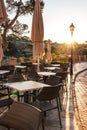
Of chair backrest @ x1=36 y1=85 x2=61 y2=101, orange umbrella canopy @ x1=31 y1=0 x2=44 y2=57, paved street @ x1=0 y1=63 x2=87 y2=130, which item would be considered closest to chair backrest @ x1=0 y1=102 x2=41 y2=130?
chair backrest @ x1=36 y1=85 x2=61 y2=101

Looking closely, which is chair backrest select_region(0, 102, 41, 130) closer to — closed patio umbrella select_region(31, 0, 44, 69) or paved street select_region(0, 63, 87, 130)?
paved street select_region(0, 63, 87, 130)

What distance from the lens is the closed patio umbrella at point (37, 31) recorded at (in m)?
8.22

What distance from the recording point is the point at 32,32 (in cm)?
852

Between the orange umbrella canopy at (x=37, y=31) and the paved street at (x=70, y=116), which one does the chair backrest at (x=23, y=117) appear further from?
the orange umbrella canopy at (x=37, y=31)

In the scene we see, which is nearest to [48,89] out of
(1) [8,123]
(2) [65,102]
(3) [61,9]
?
(1) [8,123]

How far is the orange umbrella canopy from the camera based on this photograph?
27.0ft

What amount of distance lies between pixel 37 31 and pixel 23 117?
5.66 m

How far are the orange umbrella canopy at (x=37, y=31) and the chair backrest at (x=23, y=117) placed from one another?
545 cm

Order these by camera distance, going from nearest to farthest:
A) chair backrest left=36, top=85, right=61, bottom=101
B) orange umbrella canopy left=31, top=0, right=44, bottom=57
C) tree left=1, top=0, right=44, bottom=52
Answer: chair backrest left=36, top=85, right=61, bottom=101 → orange umbrella canopy left=31, top=0, right=44, bottom=57 → tree left=1, top=0, right=44, bottom=52

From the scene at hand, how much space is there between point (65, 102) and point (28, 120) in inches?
172

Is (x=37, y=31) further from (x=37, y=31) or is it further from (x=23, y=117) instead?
(x=23, y=117)

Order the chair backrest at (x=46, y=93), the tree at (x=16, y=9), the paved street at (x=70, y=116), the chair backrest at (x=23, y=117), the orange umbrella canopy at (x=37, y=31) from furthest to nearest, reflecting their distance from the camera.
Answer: the tree at (x=16, y=9), the orange umbrella canopy at (x=37, y=31), the paved street at (x=70, y=116), the chair backrest at (x=46, y=93), the chair backrest at (x=23, y=117)

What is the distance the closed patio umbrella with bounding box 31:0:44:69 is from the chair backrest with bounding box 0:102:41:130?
545cm

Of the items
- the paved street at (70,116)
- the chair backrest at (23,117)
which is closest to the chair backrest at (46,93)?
the paved street at (70,116)
